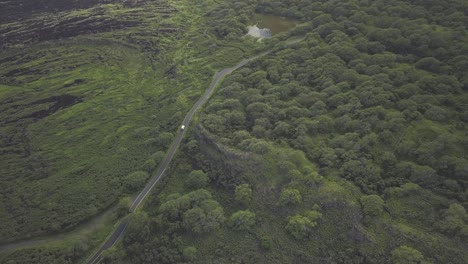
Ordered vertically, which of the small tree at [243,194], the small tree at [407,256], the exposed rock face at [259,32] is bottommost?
the small tree at [243,194]

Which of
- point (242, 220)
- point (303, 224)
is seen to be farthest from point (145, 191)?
point (303, 224)

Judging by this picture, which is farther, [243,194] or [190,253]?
[243,194]

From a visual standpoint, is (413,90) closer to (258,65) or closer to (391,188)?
(391,188)

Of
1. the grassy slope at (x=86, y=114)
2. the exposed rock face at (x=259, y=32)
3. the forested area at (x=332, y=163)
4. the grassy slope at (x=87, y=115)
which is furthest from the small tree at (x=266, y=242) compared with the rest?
the exposed rock face at (x=259, y=32)

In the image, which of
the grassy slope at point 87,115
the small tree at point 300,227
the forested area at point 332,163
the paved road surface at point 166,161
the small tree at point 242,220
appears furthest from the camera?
the grassy slope at point 87,115

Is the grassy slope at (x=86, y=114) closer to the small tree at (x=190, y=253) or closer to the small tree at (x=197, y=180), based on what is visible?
the small tree at (x=197, y=180)

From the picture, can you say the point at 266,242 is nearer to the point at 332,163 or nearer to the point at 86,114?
the point at 332,163

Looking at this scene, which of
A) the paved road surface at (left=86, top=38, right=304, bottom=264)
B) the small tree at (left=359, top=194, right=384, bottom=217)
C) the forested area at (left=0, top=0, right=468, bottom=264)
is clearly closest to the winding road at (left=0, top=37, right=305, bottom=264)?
the paved road surface at (left=86, top=38, right=304, bottom=264)
